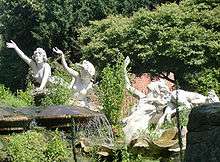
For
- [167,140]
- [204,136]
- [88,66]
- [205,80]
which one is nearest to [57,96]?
[88,66]

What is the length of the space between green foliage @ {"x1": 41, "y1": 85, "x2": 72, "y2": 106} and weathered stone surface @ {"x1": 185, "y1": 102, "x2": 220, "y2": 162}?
33.0 feet

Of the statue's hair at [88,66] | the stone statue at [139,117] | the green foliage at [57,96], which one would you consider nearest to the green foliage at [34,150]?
the stone statue at [139,117]

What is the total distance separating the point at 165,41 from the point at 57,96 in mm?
11181

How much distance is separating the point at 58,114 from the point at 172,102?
3.20 metres

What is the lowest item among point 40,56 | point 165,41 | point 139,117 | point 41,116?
point 139,117

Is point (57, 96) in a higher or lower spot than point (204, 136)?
higher

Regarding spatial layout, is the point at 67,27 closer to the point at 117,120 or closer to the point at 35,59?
the point at 35,59

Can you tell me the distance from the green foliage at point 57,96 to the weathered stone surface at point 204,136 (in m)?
10.1

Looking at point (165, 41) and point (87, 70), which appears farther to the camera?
point (165, 41)

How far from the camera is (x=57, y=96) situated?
44.5ft

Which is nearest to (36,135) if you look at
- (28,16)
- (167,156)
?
(167,156)

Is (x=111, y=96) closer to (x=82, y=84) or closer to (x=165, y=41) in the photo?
(x=82, y=84)

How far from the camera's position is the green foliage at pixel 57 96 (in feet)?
44.0

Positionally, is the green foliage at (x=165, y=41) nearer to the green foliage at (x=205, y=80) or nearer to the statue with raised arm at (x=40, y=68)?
the green foliage at (x=205, y=80)
